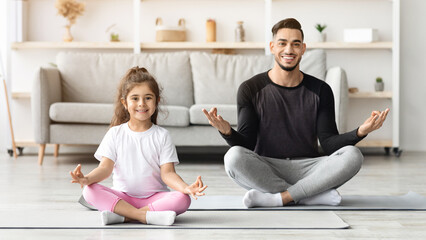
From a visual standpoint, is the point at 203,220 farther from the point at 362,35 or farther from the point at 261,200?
the point at 362,35

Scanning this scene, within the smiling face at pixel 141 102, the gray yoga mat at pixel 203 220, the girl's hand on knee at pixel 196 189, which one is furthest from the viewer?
the smiling face at pixel 141 102

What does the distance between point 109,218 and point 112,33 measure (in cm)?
334

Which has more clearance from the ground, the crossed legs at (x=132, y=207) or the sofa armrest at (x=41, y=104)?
the sofa armrest at (x=41, y=104)

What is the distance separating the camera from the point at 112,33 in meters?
5.17

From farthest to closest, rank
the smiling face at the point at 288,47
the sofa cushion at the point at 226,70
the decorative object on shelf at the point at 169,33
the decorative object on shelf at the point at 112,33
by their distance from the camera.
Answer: the decorative object on shelf at the point at 112,33 → the decorative object on shelf at the point at 169,33 → the sofa cushion at the point at 226,70 → the smiling face at the point at 288,47

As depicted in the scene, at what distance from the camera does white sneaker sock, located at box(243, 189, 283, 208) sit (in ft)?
7.93

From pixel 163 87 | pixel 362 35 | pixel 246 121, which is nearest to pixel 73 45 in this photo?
pixel 163 87

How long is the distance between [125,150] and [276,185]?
0.68 metres

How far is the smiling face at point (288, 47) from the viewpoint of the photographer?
2.49 meters

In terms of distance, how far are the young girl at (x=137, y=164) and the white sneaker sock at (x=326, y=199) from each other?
624 mm

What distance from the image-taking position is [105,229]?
6.59 feet

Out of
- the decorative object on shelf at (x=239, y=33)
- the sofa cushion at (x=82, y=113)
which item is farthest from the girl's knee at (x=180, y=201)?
the decorative object on shelf at (x=239, y=33)

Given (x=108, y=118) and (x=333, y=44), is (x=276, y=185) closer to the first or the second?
(x=108, y=118)

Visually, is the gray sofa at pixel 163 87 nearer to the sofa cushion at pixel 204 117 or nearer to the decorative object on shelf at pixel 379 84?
the sofa cushion at pixel 204 117
